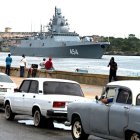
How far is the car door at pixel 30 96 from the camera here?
14366 millimetres

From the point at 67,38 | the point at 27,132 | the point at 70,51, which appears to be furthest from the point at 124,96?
the point at 70,51

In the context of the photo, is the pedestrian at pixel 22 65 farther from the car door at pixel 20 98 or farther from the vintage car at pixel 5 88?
the car door at pixel 20 98

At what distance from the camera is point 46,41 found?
136875 millimetres

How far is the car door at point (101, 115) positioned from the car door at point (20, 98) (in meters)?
4.59

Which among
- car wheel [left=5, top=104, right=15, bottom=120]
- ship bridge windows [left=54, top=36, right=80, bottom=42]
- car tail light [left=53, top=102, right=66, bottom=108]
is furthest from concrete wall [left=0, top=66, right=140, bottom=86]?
ship bridge windows [left=54, top=36, right=80, bottom=42]

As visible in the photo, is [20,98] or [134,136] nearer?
[134,136]

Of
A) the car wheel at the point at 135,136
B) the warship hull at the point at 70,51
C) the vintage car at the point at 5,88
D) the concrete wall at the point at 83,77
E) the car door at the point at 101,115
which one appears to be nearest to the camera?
the car wheel at the point at 135,136

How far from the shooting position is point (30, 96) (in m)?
14.5

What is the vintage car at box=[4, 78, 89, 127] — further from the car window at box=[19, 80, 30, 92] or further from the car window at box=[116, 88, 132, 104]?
the car window at box=[116, 88, 132, 104]

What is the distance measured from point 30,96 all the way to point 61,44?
120m

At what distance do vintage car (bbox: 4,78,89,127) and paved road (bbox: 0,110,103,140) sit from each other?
35 cm

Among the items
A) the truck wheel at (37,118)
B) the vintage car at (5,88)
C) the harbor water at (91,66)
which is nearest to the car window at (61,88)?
the truck wheel at (37,118)

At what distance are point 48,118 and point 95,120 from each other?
3.12 metres

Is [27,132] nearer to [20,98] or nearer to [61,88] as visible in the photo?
[61,88]
